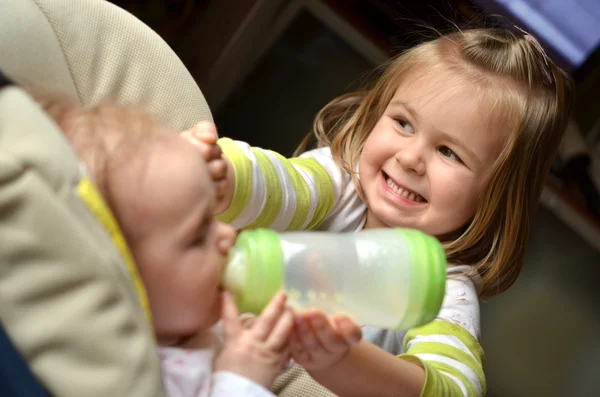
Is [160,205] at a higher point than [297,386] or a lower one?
higher

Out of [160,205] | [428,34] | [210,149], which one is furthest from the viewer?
[428,34]

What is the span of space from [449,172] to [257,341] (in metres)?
0.47

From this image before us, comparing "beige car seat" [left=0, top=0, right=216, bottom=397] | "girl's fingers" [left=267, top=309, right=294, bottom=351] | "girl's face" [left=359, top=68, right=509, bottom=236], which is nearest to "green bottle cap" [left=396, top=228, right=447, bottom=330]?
"girl's fingers" [left=267, top=309, right=294, bottom=351]

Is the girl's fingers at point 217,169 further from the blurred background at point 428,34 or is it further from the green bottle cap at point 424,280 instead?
the blurred background at point 428,34

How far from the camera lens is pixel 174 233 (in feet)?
2.06

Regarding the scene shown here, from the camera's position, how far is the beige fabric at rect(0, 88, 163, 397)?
0.48m

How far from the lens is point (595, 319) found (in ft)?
6.32

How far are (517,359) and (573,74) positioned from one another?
2.59 feet

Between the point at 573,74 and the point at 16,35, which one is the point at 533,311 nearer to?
the point at 573,74

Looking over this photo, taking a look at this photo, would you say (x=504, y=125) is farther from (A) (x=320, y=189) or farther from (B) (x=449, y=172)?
(A) (x=320, y=189)

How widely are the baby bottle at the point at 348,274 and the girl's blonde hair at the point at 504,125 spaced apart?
0.41 meters

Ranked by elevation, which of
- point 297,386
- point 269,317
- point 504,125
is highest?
point 504,125

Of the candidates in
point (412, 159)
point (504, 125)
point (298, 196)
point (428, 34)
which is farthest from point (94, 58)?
point (428, 34)

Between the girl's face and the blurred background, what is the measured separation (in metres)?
0.70
